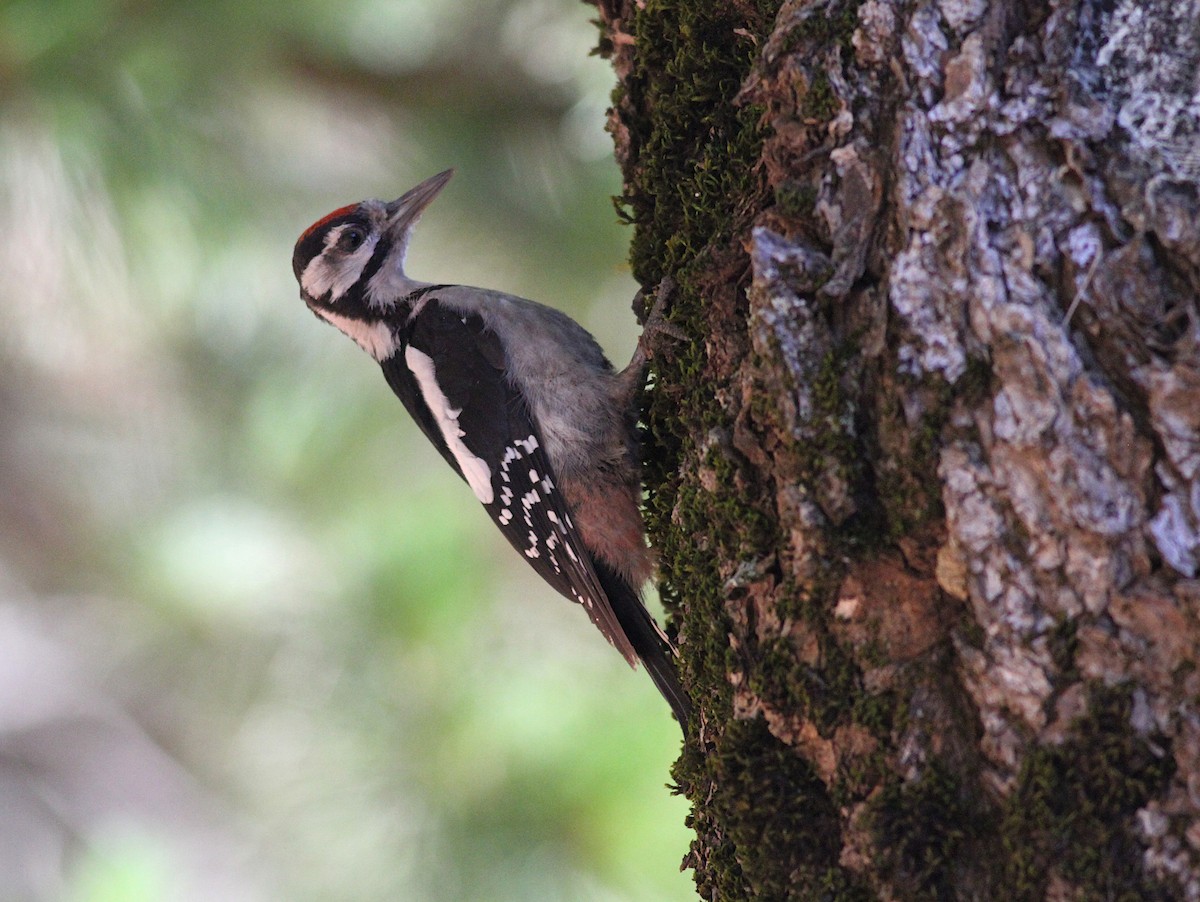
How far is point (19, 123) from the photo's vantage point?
3111 mm

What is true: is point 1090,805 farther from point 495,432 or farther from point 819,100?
point 495,432

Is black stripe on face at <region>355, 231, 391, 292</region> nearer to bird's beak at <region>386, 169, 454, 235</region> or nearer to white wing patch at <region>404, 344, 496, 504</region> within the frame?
bird's beak at <region>386, 169, 454, 235</region>

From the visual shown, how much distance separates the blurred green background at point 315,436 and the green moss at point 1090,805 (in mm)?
1684

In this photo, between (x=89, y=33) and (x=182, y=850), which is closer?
(x=89, y=33)

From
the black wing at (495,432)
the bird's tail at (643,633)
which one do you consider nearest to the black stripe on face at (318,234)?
the black wing at (495,432)

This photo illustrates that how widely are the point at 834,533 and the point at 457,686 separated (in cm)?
195

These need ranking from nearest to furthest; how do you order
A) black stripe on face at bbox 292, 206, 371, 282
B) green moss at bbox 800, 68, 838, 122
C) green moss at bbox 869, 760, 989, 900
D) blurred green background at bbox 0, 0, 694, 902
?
green moss at bbox 869, 760, 989, 900
green moss at bbox 800, 68, 838, 122
blurred green background at bbox 0, 0, 694, 902
black stripe on face at bbox 292, 206, 371, 282

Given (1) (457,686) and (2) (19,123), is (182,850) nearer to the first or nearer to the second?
(1) (457,686)

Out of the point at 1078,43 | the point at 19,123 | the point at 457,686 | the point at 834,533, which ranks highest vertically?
the point at 19,123

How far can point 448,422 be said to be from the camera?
9.69ft

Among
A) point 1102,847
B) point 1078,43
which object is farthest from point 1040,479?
point 1078,43

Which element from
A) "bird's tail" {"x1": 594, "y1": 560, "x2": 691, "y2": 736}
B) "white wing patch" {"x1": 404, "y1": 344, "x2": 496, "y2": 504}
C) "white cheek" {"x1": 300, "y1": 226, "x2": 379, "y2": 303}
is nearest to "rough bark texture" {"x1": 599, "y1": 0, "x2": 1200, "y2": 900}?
"bird's tail" {"x1": 594, "y1": 560, "x2": 691, "y2": 736}

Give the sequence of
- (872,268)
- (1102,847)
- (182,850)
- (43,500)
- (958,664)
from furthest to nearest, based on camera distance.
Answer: (43,500) < (182,850) < (872,268) < (958,664) < (1102,847)

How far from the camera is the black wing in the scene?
9.06ft
